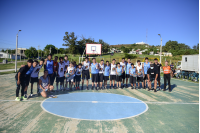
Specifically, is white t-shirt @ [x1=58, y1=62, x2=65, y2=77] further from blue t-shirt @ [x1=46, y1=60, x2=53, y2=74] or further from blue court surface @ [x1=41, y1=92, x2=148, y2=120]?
blue court surface @ [x1=41, y1=92, x2=148, y2=120]

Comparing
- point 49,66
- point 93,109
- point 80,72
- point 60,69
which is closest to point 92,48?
point 80,72

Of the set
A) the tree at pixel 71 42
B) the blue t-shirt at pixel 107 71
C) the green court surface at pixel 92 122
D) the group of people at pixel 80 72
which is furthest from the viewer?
the tree at pixel 71 42

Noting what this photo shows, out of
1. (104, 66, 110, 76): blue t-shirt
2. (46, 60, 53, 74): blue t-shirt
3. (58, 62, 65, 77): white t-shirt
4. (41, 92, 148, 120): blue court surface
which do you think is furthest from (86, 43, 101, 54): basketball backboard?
(41, 92, 148, 120): blue court surface

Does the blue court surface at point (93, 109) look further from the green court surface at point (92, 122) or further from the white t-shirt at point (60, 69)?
the white t-shirt at point (60, 69)

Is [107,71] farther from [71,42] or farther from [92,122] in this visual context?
[71,42]

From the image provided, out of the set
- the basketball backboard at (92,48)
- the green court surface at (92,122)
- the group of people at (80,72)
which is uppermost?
the basketball backboard at (92,48)

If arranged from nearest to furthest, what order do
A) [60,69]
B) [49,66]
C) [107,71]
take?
[49,66] → [60,69] → [107,71]

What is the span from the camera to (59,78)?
821cm

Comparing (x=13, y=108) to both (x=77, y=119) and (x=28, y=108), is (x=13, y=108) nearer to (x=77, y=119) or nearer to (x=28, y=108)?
(x=28, y=108)

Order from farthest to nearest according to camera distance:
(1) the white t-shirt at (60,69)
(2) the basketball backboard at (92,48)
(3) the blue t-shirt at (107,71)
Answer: (2) the basketball backboard at (92,48)
(3) the blue t-shirt at (107,71)
(1) the white t-shirt at (60,69)

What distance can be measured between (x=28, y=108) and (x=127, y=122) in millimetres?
3664

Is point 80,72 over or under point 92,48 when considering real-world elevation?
under

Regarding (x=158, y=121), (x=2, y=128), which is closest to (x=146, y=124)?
(x=158, y=121)

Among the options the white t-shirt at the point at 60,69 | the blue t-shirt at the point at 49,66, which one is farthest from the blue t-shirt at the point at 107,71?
the blue t-shirt at the point at 49,66
